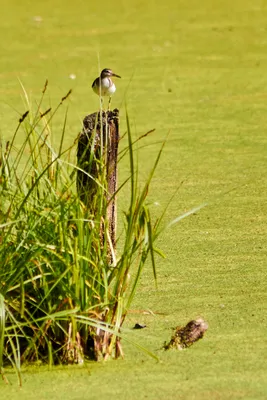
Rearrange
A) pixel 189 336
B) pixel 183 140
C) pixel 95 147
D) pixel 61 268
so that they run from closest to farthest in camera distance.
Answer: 1. pixel 61 268
2. pixel 189 336
3. pixel 95 147
4. pixel 183 140

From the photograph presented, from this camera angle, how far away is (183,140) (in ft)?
22.5

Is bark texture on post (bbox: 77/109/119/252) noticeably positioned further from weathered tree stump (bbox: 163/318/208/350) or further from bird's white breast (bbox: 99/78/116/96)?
bird's white breast (bbox: 99/78/116/96)

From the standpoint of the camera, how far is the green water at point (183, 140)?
341 centimetres

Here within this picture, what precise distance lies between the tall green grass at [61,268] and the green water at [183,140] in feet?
0.34

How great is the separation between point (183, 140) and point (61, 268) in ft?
11.5

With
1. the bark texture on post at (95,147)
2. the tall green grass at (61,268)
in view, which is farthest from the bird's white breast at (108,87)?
the tall green grass at (61,268)

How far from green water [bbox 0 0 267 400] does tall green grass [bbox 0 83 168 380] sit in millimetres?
103

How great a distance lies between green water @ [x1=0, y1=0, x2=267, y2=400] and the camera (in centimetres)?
341

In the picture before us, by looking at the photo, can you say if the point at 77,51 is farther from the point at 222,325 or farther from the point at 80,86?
the point at 222,325

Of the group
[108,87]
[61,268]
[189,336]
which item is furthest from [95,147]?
[108,87]

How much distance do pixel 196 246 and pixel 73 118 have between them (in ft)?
8.59

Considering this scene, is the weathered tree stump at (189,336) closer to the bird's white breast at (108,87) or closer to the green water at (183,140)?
the green water at (183,140)

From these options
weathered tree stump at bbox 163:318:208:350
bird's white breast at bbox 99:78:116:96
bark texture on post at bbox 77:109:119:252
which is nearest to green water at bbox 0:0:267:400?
weathered tree stump at bbox 163:318:208:350

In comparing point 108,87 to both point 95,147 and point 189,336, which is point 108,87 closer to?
point 95,147
